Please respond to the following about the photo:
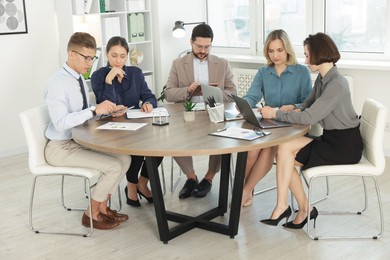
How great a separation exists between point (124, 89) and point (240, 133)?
47.0 inches

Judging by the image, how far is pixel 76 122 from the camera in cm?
383

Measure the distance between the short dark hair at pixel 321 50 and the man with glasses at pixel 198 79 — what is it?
979 millimetres

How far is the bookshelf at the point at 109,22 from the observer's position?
6.08 m

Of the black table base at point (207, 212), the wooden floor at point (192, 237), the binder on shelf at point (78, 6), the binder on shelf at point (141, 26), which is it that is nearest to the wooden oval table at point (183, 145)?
the black table base at point (207, 212)

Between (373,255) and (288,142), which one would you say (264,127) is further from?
(373,255)

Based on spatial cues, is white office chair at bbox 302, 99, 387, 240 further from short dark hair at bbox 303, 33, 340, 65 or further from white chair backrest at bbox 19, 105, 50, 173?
white chair backrest at bbox 19, 105, 50, 173

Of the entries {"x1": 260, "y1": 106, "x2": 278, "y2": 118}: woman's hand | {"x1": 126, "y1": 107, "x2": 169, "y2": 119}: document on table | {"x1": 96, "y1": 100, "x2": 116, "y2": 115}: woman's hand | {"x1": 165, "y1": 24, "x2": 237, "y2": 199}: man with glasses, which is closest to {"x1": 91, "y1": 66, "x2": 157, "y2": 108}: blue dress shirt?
{"x1": 126, "y1": 107, "x2": 169, "y2": 119}: document on table

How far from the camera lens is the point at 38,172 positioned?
12.6 feet

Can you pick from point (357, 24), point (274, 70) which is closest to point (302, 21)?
point (357, 24)

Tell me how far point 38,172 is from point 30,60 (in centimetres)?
250

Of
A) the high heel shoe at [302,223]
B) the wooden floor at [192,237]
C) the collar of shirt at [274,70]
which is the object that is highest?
the collar of shirt at [274,70]

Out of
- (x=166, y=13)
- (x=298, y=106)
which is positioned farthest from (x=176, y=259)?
(x=166, y=13)

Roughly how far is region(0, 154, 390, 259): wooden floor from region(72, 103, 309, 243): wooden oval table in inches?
4.0

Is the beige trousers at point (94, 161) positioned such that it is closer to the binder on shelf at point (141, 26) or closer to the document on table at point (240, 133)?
the document on table at point (240, 133)
